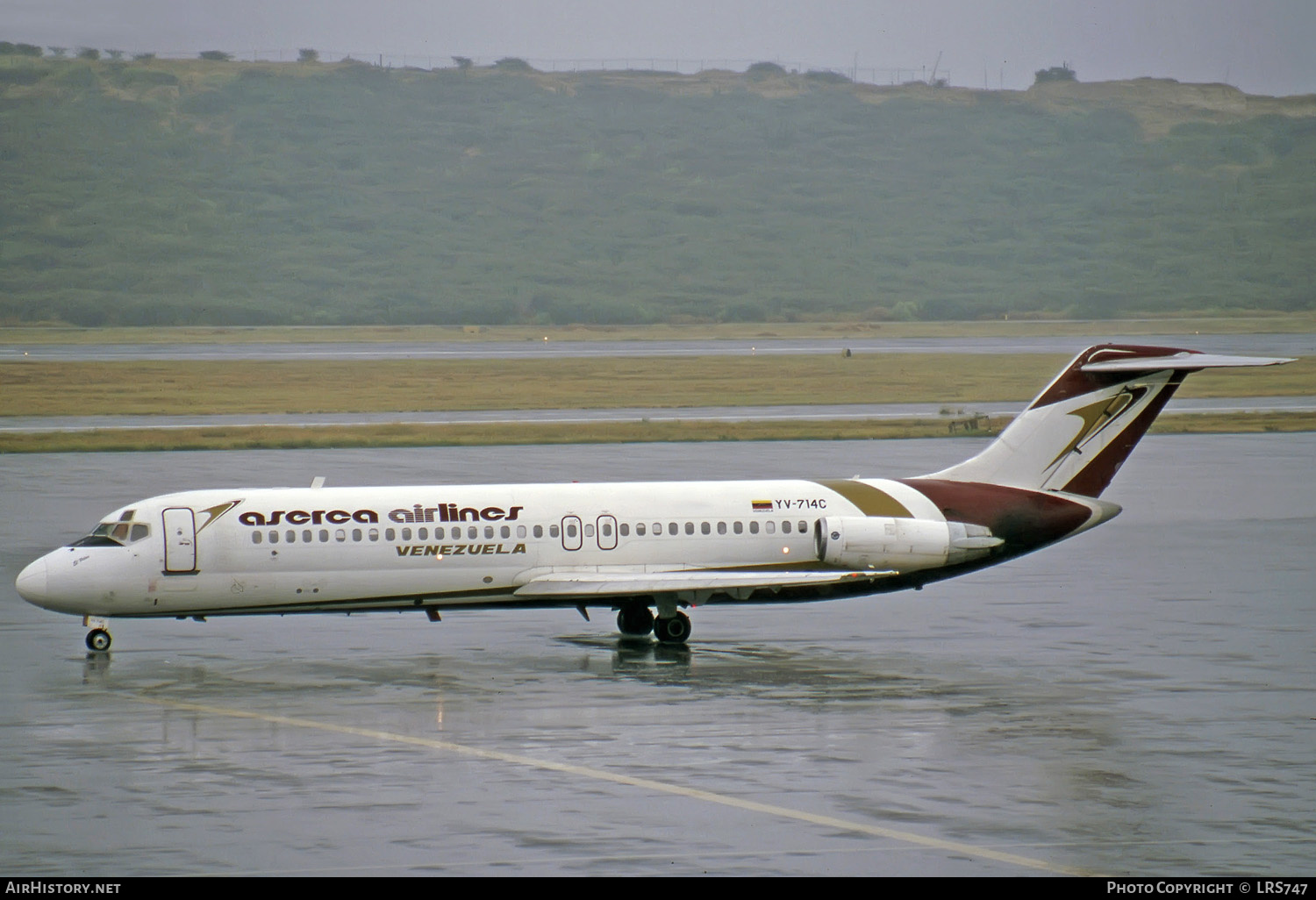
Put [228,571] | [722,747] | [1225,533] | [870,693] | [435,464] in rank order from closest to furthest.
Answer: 1. [722,747]
2. [870,693]
3. [228,571]
4. [1225,533]
5. [435,464]

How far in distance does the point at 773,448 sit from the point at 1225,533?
2462 centimetres

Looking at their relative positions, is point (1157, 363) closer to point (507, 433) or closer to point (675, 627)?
point (675, 627)

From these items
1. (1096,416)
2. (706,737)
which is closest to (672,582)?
(706,737)

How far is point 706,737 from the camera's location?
25.2 metres

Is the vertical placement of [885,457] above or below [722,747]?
above

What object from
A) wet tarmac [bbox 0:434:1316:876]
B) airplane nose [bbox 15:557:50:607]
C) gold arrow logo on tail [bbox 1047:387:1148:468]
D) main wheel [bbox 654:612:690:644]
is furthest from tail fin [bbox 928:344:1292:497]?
airplane nose [bbox 15:557:50:607]

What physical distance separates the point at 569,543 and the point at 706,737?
8137 mm

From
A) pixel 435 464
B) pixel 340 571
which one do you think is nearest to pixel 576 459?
pixel 435 464

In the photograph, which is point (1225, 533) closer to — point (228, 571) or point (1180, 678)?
point (1180, 678)

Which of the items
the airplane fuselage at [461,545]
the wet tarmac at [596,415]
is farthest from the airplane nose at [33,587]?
the wet tarmac at [596,415]

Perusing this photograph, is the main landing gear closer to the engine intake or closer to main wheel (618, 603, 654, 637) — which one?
main wheel (618, 603, 654, 637)

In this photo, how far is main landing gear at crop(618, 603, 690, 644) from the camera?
1288 inches

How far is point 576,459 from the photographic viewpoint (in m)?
65.2

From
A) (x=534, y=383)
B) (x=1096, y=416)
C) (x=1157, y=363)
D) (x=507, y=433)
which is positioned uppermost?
(x=534, y=383)
